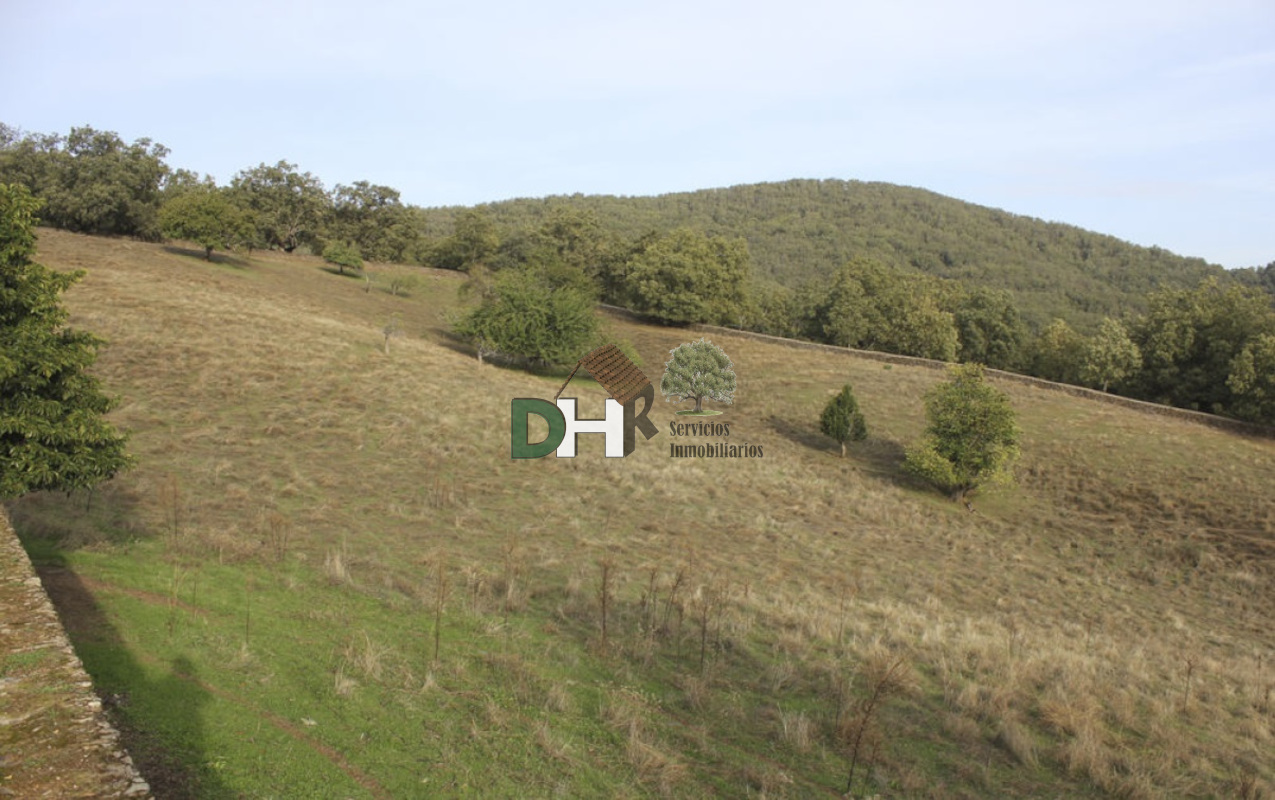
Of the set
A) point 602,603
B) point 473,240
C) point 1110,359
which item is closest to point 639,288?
point 473,240

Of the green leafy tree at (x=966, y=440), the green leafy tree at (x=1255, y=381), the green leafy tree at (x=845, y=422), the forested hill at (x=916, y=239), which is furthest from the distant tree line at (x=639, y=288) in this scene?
the forested hill at (x=916, y=239)

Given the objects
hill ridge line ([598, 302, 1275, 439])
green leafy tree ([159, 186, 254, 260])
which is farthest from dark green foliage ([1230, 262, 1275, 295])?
green leafy tree ([159, 186, 254, 260])

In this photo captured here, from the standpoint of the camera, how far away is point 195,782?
17.1 feet

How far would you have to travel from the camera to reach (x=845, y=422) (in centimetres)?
3181

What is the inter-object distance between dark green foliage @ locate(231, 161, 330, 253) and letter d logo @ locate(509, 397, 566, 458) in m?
47.5

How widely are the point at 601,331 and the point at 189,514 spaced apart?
3112 centimetres

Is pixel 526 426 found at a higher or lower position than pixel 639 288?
lower

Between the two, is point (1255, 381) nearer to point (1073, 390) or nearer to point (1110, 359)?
point (1073, 390)

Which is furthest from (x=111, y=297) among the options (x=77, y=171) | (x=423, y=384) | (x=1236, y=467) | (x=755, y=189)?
(x=755, y=189)

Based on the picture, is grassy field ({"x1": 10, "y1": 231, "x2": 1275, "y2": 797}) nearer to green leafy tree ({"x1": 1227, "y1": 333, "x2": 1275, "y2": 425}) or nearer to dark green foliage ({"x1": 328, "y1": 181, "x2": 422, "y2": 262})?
green leafy tree ({"x1": 1227, "y1": 333, "x2": 1275, "y2": 425})

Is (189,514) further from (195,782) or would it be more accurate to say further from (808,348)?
(808,348)

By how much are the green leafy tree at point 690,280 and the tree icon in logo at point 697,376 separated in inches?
714

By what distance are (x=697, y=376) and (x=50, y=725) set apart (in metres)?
33.3

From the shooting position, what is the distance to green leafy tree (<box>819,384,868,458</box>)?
105 ft
